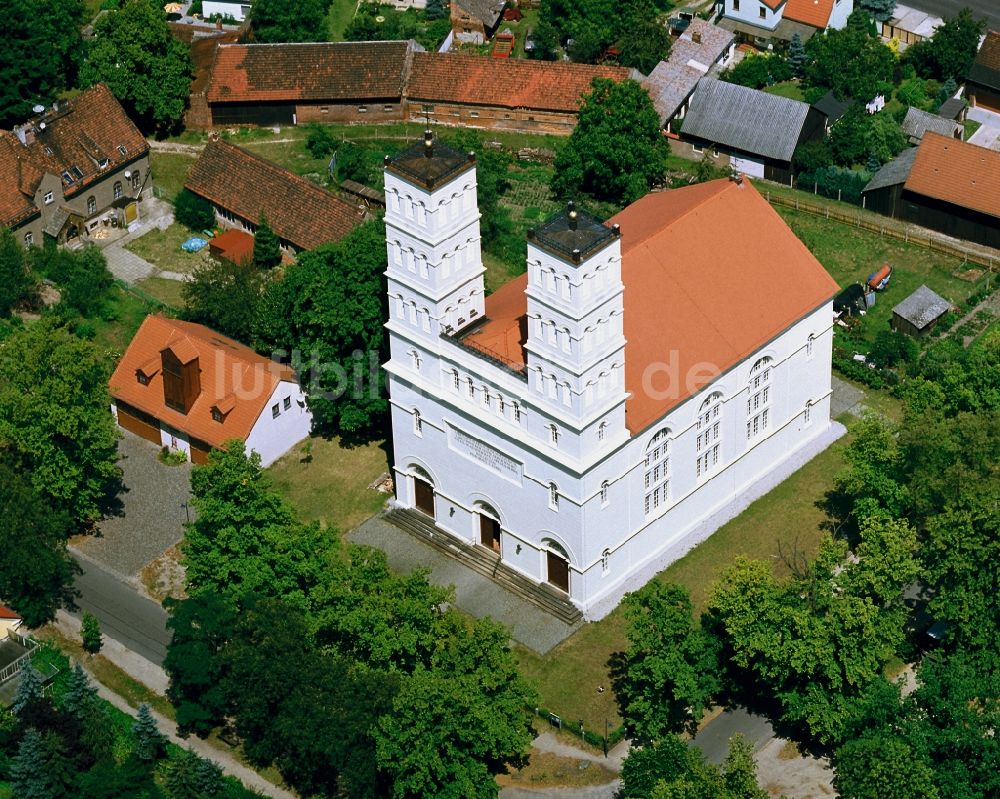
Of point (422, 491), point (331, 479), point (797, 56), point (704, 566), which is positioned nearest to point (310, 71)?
point (797, 56)

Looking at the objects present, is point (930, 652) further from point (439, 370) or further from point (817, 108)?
point (817, 108)

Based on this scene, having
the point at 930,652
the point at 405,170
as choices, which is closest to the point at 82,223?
the point at 405,170

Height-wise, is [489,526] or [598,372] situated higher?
[598,372]

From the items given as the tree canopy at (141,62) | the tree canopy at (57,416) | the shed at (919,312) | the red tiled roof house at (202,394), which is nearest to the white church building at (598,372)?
the red tiled roof house at (202,394)

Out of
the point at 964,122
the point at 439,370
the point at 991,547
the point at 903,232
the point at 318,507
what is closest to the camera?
the point at 991,547

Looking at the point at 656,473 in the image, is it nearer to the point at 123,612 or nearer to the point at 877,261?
the point at 123,612

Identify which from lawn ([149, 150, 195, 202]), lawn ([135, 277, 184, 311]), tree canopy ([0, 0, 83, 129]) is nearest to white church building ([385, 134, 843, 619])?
lawn ([135, 277, 184, 311])

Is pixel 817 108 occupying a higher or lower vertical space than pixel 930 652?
higher

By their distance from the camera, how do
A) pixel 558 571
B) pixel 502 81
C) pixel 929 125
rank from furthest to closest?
pixel 502 81 → pixel 929 125 → pixel 558 571
